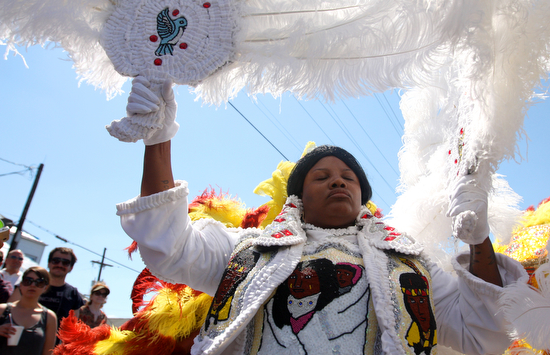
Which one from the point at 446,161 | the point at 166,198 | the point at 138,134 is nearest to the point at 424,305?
the point at 446,161

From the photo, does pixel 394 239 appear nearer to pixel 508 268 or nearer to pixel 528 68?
pixel 508 268

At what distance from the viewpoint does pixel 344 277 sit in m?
1.49

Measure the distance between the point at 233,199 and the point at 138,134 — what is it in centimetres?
121

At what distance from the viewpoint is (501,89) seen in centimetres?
143

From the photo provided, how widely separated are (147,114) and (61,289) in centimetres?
255

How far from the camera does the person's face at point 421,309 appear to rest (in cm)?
141

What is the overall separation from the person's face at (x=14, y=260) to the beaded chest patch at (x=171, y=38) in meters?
2.88

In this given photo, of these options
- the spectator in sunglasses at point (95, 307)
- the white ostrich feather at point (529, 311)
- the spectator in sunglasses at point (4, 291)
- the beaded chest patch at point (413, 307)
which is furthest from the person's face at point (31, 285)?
the white ostrich feather at point (529, 311)

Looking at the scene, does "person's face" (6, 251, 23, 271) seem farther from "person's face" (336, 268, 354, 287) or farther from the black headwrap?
"person's face" (336, 268, 354, 287)

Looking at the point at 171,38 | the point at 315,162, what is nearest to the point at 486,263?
the point at 315,162

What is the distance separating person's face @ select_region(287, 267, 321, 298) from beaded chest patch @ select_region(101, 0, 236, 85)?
0.81m

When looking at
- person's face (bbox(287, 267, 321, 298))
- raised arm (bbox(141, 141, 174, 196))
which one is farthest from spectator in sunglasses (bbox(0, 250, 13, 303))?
person's face (bbox(287, 267, 321, 298))

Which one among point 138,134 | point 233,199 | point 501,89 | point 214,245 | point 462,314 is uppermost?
point 233,199

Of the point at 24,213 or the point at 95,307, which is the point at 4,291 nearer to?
the point at 95,307
